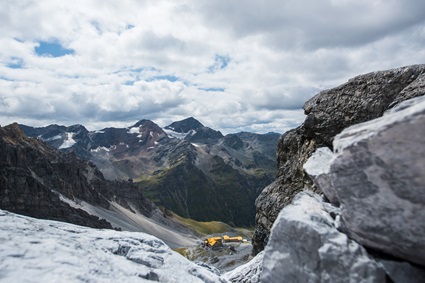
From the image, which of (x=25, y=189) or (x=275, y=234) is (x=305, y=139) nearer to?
(x=275, y=234)

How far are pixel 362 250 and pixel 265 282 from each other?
134 inches

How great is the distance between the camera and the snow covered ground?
1327 centimetres

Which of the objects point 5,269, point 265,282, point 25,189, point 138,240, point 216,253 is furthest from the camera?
point 25,189

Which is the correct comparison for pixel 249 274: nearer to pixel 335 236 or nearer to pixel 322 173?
pixel 322 173

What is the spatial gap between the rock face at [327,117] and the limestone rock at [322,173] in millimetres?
7966

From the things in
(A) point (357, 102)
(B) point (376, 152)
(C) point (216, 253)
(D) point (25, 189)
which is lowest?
(C) point (216, 253)

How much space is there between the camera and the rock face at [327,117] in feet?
72.3

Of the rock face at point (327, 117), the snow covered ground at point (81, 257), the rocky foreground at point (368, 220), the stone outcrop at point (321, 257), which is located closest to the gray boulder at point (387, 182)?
the rocky foreground at point (368, 220)

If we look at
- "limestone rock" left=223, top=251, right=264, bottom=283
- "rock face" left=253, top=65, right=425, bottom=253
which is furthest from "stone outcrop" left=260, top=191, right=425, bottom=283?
"rock face" left=253, top=65, right=425, bottom=253

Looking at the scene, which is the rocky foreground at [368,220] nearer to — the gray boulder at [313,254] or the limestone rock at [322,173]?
the gray boulder at [313,254]

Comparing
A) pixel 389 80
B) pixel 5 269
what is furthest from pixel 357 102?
pixel 5 269

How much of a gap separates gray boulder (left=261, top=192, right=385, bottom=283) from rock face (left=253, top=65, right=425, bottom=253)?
43.2 ft

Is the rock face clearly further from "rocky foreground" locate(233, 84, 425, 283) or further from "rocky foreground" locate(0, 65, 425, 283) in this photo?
"rocky foreground" locate(233, 84, 425, 283)

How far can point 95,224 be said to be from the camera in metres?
173
